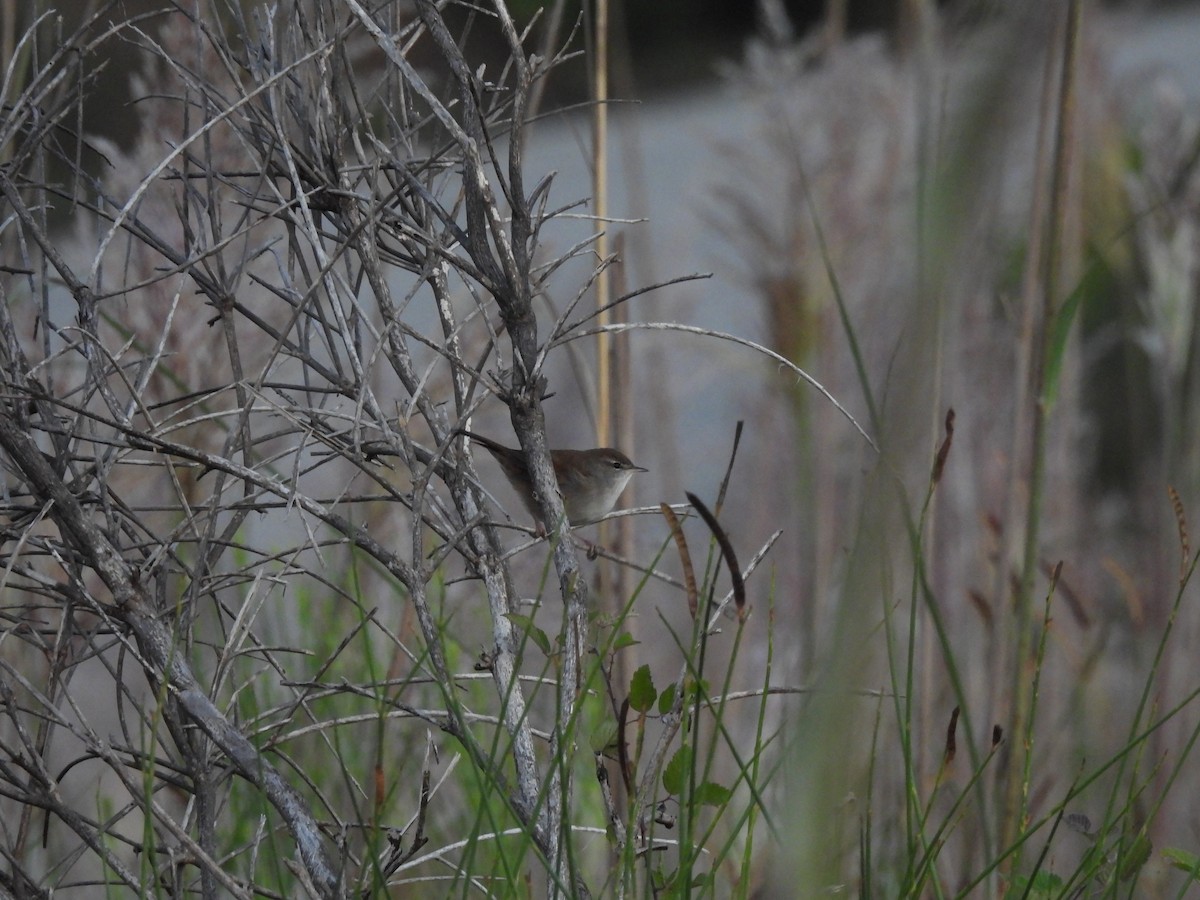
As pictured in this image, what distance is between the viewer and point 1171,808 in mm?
2668

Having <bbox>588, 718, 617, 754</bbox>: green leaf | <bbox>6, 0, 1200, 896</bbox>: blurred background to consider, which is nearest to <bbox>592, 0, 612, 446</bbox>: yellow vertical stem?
<bbox>6, 0, 1200, 896</bbox>: blurred background

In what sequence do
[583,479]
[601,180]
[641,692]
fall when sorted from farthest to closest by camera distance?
[583,479]
[601,180]
[641,692]

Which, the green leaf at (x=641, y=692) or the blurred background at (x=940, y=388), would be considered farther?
the blurred background at (x=940, y=388)

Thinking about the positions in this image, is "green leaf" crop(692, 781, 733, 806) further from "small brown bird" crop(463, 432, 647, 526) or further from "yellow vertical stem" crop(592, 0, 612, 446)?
"small brown bird" crop(463, 432, 647, 526)

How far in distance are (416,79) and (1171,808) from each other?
2484mm

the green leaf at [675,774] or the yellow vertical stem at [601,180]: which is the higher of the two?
the yellow vertical stem at [601,180]

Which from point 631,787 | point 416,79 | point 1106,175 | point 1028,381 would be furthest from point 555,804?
point 1106,175

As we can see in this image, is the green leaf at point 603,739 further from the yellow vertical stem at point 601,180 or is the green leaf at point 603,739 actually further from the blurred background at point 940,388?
the yellow vertical stem at point 601,180

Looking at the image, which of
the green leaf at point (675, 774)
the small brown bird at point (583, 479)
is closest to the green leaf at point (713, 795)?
the green leaf at point (675, 774)

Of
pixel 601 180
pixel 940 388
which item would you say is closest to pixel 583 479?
pixel 601 180

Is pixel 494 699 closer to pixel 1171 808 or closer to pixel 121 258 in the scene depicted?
pixel 121 258

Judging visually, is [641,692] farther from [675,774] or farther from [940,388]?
[940,388]

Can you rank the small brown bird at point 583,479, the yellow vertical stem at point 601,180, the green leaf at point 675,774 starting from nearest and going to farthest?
the green leaf at point 675,774, the yellow vertical stem at point 601,180, the small brown bird at point 583,479

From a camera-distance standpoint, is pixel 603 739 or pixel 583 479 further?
pixel 583 479
